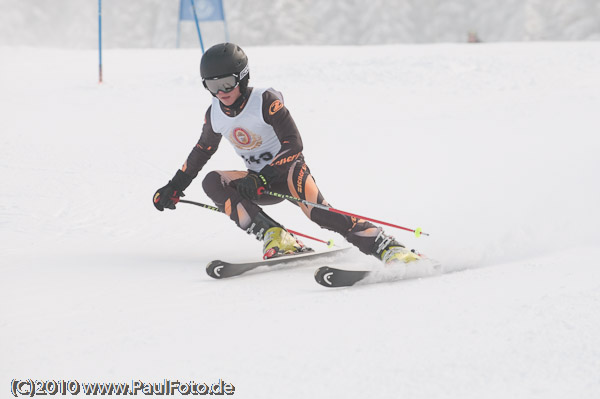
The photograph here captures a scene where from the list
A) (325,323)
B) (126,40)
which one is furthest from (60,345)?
(126,40)

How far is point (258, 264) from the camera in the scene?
4.04 metres

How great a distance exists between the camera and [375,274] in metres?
3.45

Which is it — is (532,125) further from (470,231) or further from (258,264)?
(258,264)

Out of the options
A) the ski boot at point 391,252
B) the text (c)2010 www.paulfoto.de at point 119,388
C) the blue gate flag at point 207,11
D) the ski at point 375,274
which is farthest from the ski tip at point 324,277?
the blue gate flag at point 207,11

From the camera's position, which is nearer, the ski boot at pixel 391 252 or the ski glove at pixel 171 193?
the ski boot at pixel 391 252

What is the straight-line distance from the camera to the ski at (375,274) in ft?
10.9

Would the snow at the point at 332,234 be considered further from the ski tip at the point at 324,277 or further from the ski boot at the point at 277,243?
the ski boot at the point at 277,243

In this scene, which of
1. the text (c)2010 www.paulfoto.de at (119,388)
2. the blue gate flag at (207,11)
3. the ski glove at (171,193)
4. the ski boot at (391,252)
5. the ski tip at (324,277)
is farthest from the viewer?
the blue gate flag at (207,11)

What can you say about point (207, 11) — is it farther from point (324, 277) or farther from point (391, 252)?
point (324, 277)

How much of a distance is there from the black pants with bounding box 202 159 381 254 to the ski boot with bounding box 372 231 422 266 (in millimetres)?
36

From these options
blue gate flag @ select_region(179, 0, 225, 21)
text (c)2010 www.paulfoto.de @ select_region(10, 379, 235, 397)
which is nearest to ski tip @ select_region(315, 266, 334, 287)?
text (c)2010 www.paulfoto.de @ select_region(10, 379, 235, 397)

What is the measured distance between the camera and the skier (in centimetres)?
410

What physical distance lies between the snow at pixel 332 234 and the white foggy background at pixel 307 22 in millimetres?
23156

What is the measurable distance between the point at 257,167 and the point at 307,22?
33.4 m
